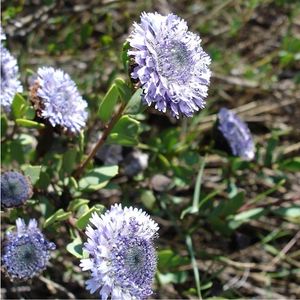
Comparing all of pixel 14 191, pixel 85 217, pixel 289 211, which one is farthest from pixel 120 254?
pixel 289 211

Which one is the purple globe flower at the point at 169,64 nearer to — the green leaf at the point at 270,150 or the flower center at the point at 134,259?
the flower center at the point at 134,259

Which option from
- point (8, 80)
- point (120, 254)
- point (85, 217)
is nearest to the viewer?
point (120, 254)

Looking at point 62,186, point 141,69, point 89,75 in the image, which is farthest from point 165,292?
point 141,69

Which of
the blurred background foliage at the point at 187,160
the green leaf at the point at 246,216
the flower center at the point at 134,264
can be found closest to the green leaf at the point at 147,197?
the blurred background foliage at the point at 187,160

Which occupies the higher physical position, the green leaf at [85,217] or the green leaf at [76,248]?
the green leaf at [85,217]

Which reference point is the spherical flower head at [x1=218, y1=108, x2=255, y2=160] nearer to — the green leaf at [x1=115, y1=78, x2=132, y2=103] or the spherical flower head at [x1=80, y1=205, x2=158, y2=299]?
the green leaf at [x1=115, y1=78, x2=132, y2=103]

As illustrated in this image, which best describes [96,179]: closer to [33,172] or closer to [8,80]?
[33,172]
